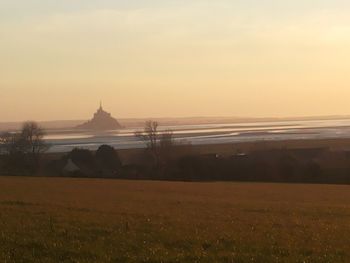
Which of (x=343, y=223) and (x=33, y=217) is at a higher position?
(x=33, y=217)

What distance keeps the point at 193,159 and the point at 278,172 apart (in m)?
12.6

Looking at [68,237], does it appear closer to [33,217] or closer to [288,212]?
[33,217]

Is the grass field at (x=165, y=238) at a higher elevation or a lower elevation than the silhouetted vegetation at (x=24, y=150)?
lower

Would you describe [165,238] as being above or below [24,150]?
below

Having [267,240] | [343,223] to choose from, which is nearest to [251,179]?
[343,223]

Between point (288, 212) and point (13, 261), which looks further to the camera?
point (288, 212)

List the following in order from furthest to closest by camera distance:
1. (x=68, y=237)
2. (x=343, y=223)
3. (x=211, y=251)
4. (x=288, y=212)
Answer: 1. (x=288, y=212)
2. (x=343, y=223)
3. (x=68, y=237)
4. (x=211, y=251)

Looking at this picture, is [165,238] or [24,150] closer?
[165,238]

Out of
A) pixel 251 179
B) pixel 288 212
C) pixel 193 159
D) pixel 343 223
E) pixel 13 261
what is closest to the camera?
pixel 13 261

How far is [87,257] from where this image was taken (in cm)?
1217

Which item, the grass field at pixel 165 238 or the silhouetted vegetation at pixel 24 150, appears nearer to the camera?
the grass field at pixel 165 238

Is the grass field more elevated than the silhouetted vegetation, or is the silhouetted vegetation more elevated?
the silhouetted vegetation

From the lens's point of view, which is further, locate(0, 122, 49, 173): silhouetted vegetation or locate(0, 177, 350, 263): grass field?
locate(0, 122, 49, 173): silhouetted vegetation

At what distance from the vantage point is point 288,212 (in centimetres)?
2558
